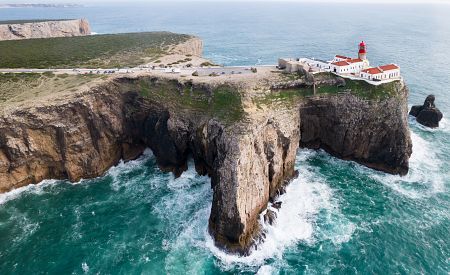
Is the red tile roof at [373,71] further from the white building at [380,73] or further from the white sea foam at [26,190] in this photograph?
the white sea foam at [26,190]

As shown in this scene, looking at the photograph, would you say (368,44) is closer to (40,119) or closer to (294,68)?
(294,68)

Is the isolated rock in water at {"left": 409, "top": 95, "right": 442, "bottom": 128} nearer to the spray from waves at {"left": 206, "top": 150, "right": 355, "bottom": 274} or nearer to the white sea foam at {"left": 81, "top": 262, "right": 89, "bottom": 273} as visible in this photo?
the spray from waves at {"left": 206, "top": 150, "right": 355, "bottom": 274}

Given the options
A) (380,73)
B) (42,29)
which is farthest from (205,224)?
(42,29)

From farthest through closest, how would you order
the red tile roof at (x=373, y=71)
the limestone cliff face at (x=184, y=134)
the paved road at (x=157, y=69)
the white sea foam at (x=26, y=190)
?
1. the paved road at (x=157, y=69)
2. the red tile roof at (x=373, y=71)
3. the white sea foam at (x=26, y=190)
4. the limestone cliff face at (x=184, y=134)

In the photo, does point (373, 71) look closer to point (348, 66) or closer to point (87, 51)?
point (348, 66)

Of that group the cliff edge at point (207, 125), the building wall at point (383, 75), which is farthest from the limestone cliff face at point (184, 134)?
the building wall at point (383, 75)

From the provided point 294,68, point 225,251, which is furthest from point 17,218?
point 294,68
